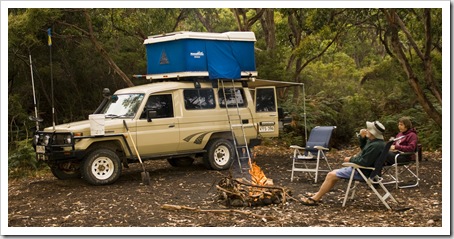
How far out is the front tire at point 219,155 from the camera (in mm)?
11778

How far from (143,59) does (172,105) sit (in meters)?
7.03

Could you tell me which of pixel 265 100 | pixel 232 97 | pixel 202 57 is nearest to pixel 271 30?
pixel 265 100

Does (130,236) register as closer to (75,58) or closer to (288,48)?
(75,58)

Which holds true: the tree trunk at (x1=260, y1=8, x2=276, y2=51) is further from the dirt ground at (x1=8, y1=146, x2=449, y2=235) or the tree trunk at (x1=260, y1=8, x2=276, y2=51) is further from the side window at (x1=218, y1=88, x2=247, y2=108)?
the dirt ground at (x1=8, y1=146, x2=449, y2=235)

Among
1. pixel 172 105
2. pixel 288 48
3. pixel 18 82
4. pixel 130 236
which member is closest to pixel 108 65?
pixel 18 82

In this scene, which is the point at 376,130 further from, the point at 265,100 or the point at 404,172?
the point at 265,100

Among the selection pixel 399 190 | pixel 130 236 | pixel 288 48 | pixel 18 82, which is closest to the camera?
pixel 130 236

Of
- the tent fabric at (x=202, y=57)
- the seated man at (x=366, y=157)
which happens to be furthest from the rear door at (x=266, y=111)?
the seated man at (x=366, y=157)

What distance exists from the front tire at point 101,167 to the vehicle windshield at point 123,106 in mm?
828

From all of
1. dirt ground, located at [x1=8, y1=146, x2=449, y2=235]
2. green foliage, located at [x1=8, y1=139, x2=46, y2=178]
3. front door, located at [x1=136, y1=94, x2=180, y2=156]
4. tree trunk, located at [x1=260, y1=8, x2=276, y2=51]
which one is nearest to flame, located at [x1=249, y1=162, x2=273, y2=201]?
dirt ground, located at [x1=8, y1=146, x2=449, y2=235]

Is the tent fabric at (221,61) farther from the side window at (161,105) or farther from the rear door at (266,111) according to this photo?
the side window at (161,105)

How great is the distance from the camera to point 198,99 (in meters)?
11.7

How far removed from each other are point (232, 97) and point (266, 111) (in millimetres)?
869

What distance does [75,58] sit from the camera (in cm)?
1761
